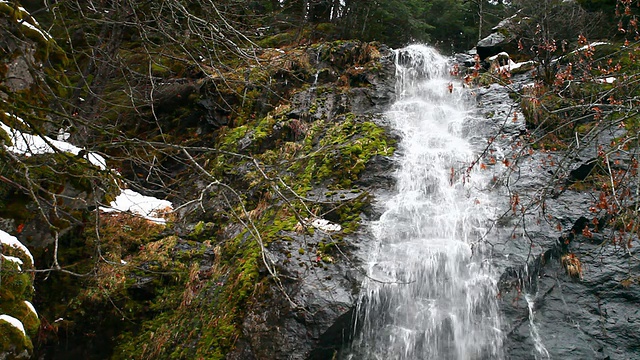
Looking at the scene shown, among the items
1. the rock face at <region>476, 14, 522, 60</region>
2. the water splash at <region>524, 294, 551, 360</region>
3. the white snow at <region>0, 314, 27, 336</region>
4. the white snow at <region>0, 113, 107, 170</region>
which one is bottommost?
the water splash at <region>524, 294, 551, 360</region>

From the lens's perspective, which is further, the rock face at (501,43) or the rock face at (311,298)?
the rock face at (501,43)

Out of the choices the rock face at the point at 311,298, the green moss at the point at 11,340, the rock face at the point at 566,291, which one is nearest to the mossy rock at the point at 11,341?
the green moss at the point at 11,340

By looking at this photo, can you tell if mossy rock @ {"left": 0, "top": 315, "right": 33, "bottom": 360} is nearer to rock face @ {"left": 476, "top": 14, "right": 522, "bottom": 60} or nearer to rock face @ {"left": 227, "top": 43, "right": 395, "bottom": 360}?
rock face @ {"left": 227, "top": 43, "right": 395, "bottom": 360}

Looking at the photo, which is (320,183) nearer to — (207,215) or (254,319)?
(207,215)

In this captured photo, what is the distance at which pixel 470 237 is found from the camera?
7605 mm

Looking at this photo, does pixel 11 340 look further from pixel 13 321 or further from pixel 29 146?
pixel 29 146

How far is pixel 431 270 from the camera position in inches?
276

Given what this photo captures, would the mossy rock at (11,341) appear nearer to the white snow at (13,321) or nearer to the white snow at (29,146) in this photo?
the white snow at (13,321)

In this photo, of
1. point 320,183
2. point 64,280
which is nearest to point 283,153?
point 320,183

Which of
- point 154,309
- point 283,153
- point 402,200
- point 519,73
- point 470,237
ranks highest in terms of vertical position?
point 519,73

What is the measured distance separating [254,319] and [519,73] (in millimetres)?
10233

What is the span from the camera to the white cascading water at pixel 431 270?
6.30m

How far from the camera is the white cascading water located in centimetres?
630

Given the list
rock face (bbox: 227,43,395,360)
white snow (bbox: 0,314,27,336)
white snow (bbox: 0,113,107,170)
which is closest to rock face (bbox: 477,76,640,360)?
rock face (bbox: 227,43,395,360)
